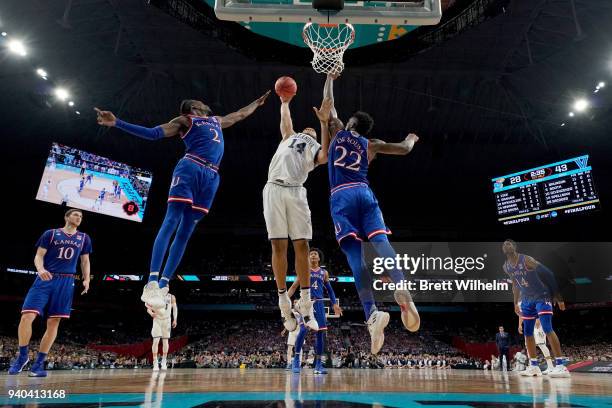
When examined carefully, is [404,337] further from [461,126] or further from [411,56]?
[411,56]

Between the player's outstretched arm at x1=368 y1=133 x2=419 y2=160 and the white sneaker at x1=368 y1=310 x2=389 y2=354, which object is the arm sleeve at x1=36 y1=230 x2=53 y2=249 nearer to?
the player's outstretched arm at x1=368 y1=133 x2=419 y2=160

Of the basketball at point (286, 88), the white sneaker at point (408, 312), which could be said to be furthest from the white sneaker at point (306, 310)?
the basketball at point (286, 88)

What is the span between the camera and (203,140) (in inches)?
218

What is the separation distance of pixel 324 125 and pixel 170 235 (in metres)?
2.13

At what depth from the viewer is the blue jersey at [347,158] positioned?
5156 millimetres

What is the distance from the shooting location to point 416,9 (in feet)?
16.9

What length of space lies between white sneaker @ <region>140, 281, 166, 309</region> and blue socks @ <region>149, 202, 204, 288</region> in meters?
0.08

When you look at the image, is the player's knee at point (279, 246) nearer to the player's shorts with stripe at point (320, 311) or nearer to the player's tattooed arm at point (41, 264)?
the player's tattooed arm at point (41, 264)

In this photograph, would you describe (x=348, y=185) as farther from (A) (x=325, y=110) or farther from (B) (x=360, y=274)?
(B) (x=360, y=274)

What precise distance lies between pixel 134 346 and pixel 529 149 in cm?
2451

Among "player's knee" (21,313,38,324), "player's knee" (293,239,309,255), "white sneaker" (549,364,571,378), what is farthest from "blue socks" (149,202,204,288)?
"white sneaker" (549,364,571,378)

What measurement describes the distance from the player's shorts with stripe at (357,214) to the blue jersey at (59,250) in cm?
462

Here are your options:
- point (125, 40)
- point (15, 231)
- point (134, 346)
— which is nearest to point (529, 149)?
point (125, 40)

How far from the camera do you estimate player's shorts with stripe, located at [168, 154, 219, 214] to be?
17.2 ft
